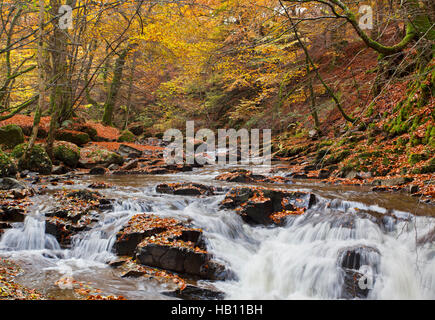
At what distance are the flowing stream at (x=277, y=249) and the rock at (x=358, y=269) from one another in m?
0.03

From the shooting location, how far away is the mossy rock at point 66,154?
36.9ft

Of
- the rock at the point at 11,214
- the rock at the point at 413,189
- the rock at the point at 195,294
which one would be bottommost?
the rock at the point at 195,294

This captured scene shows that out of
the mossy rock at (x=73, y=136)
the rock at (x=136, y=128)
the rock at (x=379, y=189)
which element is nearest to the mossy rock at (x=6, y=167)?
the mossy rock at (x=73, y=136)

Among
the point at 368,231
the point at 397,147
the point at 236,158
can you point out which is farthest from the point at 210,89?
the point at 368,231

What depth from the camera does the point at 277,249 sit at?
206 inches

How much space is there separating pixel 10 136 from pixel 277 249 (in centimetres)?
1127

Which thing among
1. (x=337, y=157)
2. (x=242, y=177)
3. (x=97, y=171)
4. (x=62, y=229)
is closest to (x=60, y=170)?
(x=97, y=171)

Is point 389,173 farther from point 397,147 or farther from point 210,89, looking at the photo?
point 210,89

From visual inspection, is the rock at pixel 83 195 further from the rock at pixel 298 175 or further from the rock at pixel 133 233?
the rock at pixel 298 175

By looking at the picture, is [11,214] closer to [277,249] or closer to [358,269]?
[277,249]

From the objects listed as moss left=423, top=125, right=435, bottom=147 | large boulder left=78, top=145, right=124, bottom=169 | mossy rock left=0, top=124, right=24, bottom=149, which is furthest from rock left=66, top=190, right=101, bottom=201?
moss left=423, top=125, right=435, bottom=147

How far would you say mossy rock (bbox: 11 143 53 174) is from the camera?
9445 mm

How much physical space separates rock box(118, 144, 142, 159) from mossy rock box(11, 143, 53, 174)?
15.1 feet

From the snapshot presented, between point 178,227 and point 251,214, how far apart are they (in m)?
1.79
